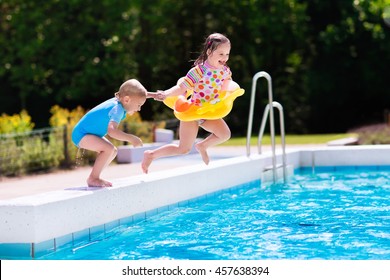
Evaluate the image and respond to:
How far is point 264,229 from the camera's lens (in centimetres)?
690

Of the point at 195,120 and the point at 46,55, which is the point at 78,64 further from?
the point at 195,120

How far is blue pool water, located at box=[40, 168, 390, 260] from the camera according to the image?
232 inches

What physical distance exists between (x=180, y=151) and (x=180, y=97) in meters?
0.62

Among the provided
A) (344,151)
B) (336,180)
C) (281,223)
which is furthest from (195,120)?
(344,151)

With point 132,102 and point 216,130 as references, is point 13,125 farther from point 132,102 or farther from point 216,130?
point 132,102

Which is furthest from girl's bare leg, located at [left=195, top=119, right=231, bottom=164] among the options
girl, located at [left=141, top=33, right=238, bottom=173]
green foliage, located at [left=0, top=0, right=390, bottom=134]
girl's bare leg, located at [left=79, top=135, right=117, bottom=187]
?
green foliage, located at [left=0, top=0, right=390, bottom=134]

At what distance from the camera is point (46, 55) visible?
2616 centimetres

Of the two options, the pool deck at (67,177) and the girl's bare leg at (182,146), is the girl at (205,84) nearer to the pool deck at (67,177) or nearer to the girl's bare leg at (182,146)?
the girl's bare leg at (182,146)

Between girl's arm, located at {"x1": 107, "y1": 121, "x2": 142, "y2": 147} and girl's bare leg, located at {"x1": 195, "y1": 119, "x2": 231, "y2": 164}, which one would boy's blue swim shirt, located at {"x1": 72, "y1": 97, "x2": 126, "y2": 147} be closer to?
girl's arm, located at {"x1": 107, "y1": 121, "x2": 142, "y2": 147}

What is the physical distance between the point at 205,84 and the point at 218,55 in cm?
36

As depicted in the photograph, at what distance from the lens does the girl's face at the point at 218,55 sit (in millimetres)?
7898

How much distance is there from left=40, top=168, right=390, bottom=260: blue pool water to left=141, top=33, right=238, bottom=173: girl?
0.80 meters

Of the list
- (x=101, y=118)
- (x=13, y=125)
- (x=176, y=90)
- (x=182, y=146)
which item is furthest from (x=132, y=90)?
(x=13, y=125)

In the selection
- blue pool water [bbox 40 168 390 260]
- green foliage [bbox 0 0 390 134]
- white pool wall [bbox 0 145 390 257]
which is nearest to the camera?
blue pool water [bbox 40 168 390 260]
